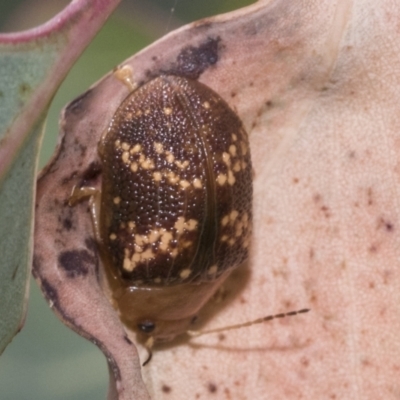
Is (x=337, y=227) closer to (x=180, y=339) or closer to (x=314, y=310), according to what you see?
(x=314, y=310)

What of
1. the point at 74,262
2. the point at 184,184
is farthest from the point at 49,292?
the point at 184,184

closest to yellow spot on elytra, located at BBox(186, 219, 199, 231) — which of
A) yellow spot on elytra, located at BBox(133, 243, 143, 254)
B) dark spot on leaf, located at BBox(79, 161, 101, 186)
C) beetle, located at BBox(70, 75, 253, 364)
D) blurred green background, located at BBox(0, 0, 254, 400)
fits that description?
beetle, located at BBox(70, 75, 253, 364)

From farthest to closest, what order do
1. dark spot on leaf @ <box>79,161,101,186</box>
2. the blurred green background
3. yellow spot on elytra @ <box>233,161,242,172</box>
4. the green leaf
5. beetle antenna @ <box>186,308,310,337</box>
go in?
the blurred green background, beetle antenna @ <box>186,308,310,337</box>, yellow spot on elytra @ <box>233,161,242,172</box>, dark spot on leaf @ <box>79,161,101,186</box>, the green leaf

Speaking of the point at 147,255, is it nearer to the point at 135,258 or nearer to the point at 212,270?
the point at 135,258

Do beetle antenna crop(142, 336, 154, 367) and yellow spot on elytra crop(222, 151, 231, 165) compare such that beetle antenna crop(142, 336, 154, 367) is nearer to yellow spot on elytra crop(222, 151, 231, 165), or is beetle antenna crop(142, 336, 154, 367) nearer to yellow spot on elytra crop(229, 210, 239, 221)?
yellow spot on elytra crop(229, 210, 239, 221)

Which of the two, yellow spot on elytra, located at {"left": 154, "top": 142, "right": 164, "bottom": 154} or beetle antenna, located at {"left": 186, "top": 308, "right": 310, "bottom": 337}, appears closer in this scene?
yellow spot on elytra, located at {"left": 154, "top": 142, "right": 164, "bottom": 154}

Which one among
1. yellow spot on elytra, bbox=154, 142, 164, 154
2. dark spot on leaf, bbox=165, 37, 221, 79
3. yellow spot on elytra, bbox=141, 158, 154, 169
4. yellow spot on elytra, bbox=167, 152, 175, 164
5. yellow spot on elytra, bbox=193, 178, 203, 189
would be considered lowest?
yellow spot on elytra, bbox=193, 178, 203, 189

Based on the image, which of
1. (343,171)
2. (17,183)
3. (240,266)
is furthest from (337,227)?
(17,183)
